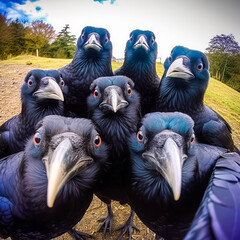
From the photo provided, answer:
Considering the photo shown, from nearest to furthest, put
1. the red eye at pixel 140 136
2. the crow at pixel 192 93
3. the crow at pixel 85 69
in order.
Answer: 1. the red eye at pixel 140 136
2. the crow at pixel 192 93
3. the crow at pixel 85 69

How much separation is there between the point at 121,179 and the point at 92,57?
79.8 inches

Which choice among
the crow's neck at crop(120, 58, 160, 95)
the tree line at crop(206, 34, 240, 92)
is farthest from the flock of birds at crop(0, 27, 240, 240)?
the tree line at crop(206, 34, 240, 92)

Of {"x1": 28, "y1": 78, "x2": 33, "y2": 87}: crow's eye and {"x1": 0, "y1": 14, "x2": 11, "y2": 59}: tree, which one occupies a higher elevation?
{"x1": 0, "y1": 14, "x2": 11, "y2": 59}: tree

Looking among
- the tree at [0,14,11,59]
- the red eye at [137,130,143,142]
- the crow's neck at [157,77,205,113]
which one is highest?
the tree at [0,14,11,59]

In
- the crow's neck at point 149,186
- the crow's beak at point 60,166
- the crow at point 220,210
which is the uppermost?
the crow's beak at point 60,166

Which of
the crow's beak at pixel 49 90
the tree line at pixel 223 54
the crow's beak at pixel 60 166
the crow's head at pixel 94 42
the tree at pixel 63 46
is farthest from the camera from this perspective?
the tree at pixel 63 46

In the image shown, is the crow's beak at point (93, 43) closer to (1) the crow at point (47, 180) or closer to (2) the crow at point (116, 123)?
(2) the crow at point (116, 123)

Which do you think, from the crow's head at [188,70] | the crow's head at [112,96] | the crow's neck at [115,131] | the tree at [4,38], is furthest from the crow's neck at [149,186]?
the tree at [4,38]

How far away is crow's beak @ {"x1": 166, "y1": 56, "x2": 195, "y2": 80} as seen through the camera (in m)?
2.50

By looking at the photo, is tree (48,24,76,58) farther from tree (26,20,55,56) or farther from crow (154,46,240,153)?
crow (154,46,240,153)

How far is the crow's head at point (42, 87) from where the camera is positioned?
247 centimetres

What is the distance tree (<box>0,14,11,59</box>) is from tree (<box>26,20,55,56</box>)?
3122 mm

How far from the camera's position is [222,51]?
678cm

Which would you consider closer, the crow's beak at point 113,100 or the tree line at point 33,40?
the crow's beak at point 113,100
